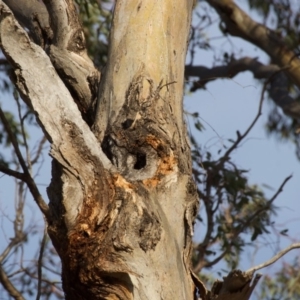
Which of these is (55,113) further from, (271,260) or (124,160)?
(271,260)

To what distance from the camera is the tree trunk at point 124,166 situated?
2.04 m

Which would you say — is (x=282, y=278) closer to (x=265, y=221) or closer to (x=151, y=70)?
(x=265, y=221)

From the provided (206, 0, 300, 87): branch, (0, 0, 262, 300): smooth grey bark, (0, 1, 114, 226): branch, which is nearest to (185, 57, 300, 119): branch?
(206, 0, 300, 87): branch

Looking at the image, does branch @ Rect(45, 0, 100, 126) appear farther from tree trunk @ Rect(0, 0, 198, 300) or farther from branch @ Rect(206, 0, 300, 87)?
branch @ Rect(206, 0, 300, 87)

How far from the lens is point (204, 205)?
16.6 feet

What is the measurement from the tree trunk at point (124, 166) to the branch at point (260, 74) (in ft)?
10.8

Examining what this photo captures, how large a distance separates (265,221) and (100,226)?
351cm

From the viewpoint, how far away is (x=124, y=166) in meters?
2.20

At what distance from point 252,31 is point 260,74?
0.45 meters

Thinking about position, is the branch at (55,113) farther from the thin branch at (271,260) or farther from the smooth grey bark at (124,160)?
the thin branch at (271,260)

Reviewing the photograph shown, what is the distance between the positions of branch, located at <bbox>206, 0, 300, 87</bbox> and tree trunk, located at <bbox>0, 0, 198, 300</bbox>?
3121 millimetres

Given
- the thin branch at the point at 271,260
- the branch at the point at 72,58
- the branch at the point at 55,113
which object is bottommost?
the thin branch at the point at 271,260

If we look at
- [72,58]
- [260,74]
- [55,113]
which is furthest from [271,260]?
[260,74]

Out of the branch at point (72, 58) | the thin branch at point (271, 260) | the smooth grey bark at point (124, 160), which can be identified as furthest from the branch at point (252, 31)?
the thin branch at point (271, 260)
